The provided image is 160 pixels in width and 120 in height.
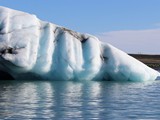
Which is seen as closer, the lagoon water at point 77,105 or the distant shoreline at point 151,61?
the lagoon water at point 77,105

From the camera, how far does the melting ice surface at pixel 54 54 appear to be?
884 inches

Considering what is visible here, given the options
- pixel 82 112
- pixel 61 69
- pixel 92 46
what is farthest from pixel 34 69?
pixel 82 112

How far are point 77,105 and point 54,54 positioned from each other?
32.0 ft

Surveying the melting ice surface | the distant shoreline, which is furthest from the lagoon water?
the distant shoreline

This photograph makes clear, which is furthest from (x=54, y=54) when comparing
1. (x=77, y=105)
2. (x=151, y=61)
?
(x=151, y=61)

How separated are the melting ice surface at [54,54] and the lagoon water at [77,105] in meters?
4.20

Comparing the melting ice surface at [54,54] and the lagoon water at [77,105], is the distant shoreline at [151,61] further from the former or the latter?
the lagoon water at [77,105]

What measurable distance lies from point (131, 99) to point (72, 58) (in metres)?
7.67

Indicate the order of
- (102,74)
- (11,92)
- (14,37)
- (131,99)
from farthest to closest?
(102,74)
(14,37)
(11,92)
(131,99)

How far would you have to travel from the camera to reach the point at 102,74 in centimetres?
2420

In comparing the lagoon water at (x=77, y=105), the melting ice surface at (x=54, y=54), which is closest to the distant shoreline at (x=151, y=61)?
the melting ice surface at (x=54, y=54)

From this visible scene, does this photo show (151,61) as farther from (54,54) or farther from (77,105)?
(77,105)

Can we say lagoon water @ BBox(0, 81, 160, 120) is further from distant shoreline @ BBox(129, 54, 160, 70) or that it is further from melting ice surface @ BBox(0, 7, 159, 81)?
distant shoreline @ BBox(129, 54, 160, 70)

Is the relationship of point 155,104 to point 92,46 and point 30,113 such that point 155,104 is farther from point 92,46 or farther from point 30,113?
point 92,46
